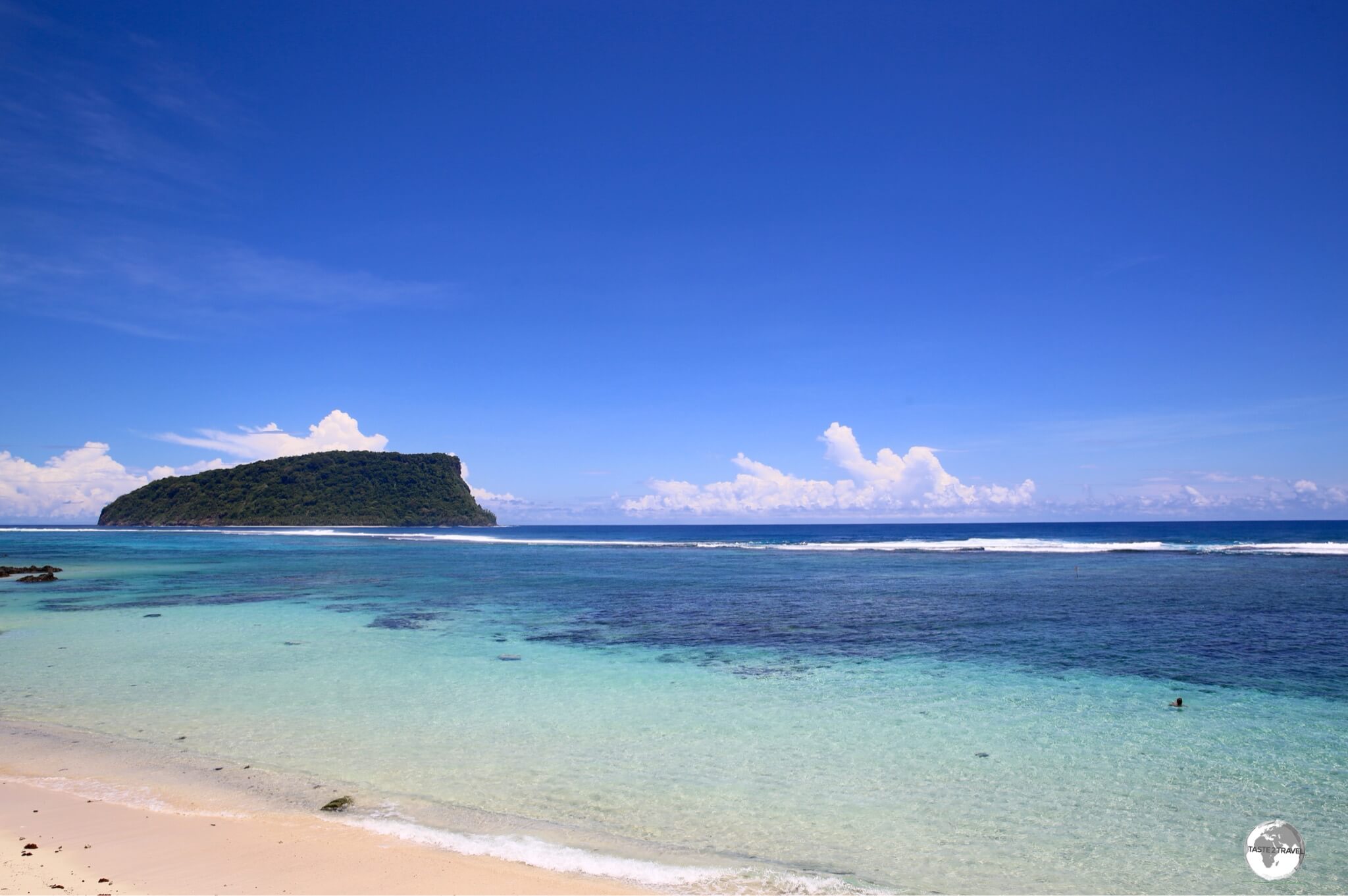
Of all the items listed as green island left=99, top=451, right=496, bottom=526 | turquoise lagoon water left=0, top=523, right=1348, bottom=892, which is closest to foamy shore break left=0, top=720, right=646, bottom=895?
turquoise lagoon water left=0, top=523, right=1348, bottom=892

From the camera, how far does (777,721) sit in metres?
10.2

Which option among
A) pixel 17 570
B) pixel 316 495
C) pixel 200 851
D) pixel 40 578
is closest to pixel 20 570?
pixel 17 570

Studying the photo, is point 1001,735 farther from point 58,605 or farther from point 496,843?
point 58,605

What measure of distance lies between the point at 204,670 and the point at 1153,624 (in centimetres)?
2194

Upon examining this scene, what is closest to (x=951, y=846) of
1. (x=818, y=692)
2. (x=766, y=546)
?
(x=818, y=692)

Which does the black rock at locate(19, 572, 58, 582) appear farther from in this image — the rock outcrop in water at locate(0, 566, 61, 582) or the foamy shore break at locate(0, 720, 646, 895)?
the foamy shore break at locate(0, 720, 646, 895)

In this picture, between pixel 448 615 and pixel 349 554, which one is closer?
pixel 448 615

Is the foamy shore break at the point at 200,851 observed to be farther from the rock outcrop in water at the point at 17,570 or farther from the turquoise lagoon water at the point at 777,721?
the rock outcrop in water at the point at 17,570

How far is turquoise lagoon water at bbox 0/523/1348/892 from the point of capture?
21.0 ft

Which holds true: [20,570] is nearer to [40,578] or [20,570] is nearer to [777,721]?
[40,578]

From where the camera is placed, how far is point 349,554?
5641cm

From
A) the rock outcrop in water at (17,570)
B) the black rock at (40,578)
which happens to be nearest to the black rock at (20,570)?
the rock outcrop in water at (17,570)

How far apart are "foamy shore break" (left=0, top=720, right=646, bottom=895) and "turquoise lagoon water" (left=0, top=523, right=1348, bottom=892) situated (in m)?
0.41

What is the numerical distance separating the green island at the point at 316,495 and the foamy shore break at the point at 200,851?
6706 inches
